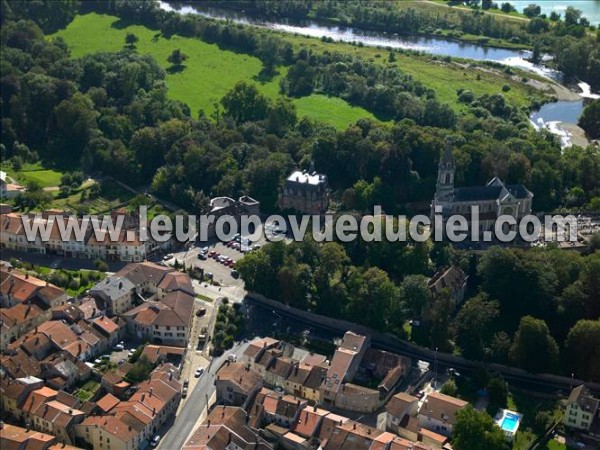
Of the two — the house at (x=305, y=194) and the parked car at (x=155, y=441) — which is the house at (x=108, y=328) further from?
the house at (x=305, y=194)

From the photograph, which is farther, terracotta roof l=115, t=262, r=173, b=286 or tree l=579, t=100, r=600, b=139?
tree l=579, t=100, r=600, b=139

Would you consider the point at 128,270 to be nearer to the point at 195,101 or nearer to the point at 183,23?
the point at 195,101

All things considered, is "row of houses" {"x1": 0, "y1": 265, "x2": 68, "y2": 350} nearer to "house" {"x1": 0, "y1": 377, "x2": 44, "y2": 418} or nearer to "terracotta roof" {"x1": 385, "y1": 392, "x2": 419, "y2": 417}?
"house" {"x1": 0, "y1": 377, "x2": 44, "y2": 418}

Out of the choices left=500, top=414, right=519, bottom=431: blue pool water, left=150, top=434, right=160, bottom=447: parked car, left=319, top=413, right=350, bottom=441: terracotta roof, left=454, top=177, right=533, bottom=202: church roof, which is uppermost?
left=454, top=177, right=533, bottom=202: church roof

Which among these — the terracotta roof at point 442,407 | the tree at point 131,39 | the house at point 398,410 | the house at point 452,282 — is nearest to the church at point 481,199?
the house at point 452,282

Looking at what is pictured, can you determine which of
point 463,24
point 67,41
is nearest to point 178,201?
point 67,41

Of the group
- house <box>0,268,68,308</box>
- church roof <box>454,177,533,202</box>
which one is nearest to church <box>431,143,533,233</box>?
church roof <box>454,177,533,202</box>
